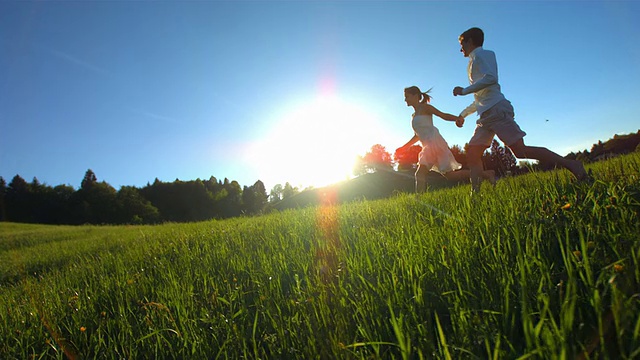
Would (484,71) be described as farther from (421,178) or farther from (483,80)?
(421,178)

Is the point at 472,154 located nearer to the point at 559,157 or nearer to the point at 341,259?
the point at 559,157

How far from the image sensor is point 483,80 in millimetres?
4379

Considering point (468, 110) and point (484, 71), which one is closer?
point (484, 71)

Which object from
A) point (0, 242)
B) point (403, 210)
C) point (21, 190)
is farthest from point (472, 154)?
point (21, 190)

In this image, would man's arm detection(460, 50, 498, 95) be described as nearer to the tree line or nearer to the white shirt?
the white shirt

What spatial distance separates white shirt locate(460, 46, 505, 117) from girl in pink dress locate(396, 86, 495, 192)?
184 cm

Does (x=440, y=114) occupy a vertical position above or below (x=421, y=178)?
above

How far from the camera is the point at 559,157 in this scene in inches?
148

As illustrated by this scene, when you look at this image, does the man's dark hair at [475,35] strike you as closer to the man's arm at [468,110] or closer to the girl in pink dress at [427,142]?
the man's arm at [468,110]

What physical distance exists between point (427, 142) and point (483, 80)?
2568mm

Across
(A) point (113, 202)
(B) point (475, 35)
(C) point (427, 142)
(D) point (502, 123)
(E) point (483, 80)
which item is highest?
(A) point (113, 202)

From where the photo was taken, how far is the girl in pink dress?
22.0ft

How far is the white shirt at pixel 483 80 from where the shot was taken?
438cm

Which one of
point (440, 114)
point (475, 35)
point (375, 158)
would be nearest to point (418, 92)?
point (440, 114)
